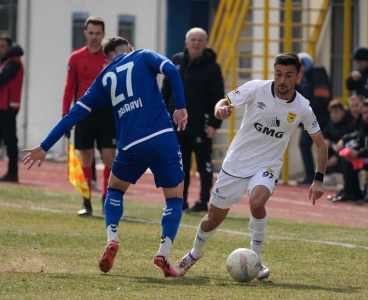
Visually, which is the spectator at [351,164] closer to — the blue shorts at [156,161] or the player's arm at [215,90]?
the player's arm at [215,90]

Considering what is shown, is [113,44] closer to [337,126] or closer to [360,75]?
[360,75]

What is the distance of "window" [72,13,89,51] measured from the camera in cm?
2381

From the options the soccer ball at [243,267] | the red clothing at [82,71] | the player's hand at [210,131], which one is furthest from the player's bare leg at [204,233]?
the player's hand at [210,131]

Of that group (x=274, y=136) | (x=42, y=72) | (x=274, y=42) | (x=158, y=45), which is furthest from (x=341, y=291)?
(x=42, y=72)

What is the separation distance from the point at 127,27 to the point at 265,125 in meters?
15.3

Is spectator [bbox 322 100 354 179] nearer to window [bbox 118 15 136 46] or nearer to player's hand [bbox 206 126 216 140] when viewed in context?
player's hand [bbox 206 126 216 140]

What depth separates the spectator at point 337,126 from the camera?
1750 centimetres

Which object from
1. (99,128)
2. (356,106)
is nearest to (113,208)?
(99,128)

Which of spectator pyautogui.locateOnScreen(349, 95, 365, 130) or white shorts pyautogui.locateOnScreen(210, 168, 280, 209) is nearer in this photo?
white shorts pyautogui.locateOnScreen(210, 168, 280, 209)

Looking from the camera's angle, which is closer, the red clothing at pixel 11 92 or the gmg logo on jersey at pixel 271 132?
the gmg logo on jersey at pixel 271 132

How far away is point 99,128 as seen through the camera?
12.5 meters

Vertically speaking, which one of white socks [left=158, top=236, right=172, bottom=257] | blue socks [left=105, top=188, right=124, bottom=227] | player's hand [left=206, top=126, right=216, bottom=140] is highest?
player's hand [left=206, top=126, right=216, bottom=140]

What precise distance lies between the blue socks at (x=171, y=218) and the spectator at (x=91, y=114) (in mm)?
4072

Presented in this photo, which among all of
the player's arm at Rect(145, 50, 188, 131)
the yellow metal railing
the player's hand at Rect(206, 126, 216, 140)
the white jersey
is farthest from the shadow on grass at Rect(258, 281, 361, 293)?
the yellow metal railing
